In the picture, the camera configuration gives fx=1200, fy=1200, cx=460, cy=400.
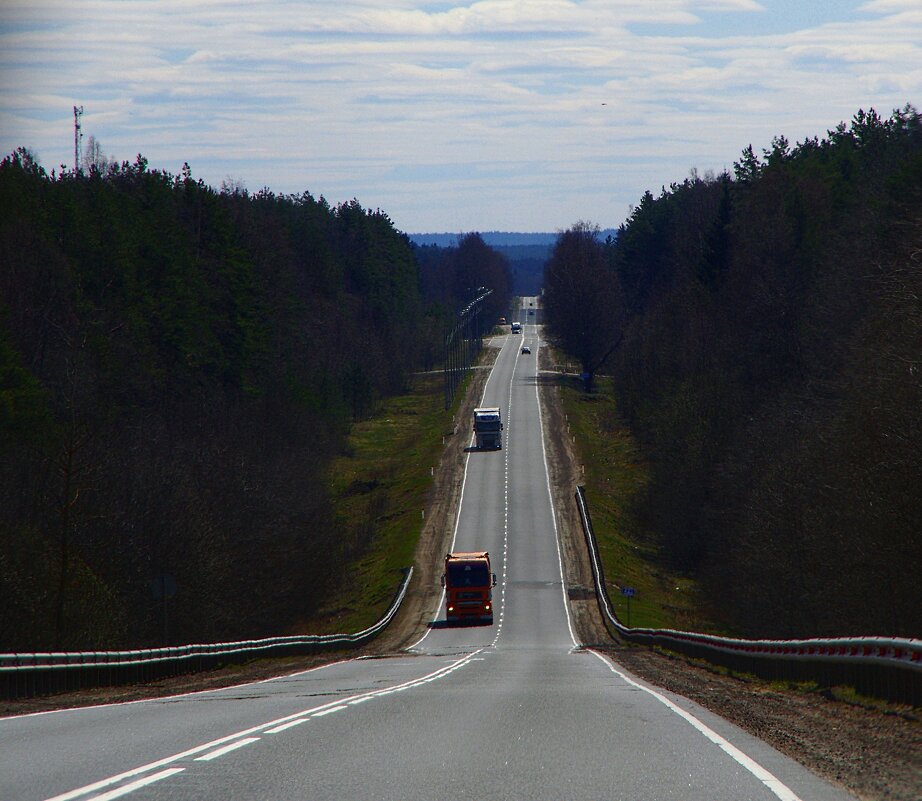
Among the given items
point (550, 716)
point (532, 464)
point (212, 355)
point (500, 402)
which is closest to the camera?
point (550, 716)

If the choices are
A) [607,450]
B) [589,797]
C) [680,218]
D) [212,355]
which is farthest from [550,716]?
[680,218]

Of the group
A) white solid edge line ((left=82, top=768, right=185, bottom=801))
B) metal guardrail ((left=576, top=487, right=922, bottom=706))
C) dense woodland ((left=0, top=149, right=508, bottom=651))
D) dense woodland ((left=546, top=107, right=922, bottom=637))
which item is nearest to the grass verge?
dense woodland ((left=0, top=149, right=508, bottom=651))

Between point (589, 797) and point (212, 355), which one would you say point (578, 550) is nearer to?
point (212, 355)

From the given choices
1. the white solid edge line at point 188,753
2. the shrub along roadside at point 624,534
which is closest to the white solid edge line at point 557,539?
the shrub along roadside at point 624,534

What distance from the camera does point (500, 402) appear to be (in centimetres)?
12194

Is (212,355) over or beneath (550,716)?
over

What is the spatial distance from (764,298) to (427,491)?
85.5ft

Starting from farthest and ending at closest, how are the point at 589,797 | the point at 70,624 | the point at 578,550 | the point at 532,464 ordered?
the point at 532,464, the point at 578,550, the point at 70,624, the point at 589,797

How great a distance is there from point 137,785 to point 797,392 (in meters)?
56.9

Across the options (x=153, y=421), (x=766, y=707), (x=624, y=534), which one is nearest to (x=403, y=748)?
(x=766, y=707)

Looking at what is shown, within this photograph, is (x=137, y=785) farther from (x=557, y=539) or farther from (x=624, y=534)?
(x=624, y=534)

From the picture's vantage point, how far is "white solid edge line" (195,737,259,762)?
9.60 meters

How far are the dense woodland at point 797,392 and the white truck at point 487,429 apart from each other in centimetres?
1128

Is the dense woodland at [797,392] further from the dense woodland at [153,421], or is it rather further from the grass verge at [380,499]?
the dense woodland at [153,421]
